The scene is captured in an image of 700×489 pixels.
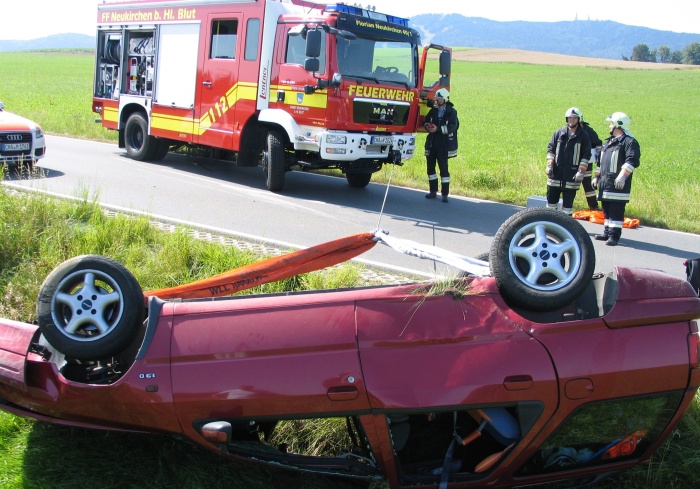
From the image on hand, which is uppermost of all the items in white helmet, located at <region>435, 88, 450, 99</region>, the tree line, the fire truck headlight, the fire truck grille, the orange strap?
the tree line

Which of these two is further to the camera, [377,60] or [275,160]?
[275,160]

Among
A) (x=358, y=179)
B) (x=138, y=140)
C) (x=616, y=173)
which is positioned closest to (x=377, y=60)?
(x=358, y=179)

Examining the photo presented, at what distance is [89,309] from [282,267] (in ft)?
3.12

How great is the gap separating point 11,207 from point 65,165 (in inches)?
252

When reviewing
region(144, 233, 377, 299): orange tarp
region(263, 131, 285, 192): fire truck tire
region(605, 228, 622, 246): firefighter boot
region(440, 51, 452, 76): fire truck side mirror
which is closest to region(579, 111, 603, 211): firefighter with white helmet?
region(605, 228, 622, 246): firefighter boot

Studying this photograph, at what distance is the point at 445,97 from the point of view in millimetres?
11492

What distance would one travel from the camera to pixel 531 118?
1519 inches

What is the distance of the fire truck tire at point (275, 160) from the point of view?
11.3 meters

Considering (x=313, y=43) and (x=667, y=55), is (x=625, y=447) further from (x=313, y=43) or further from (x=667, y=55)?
(x=667, y=55)

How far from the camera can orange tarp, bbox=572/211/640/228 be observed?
10141mm

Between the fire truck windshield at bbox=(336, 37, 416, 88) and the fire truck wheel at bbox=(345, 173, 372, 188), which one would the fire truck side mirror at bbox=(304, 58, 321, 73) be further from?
the fire truck wheel at bbox=(345, 173, 372, 188)

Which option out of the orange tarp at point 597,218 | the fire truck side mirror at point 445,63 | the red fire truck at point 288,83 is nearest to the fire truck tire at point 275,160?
the red fire truck at point 288,83

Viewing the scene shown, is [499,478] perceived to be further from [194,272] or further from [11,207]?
[11,207]

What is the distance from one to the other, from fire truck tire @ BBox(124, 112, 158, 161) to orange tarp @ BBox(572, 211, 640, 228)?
833 cm
